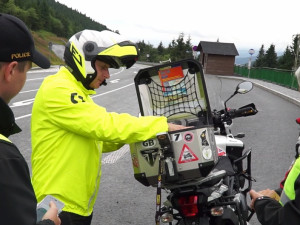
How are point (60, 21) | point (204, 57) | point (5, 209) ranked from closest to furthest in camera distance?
point (5, 209) < point (204, 57) < point (60, 21)

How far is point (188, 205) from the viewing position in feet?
9.46

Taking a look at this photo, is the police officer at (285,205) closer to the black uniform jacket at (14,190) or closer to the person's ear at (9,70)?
the black uniform jacket at (14,190)

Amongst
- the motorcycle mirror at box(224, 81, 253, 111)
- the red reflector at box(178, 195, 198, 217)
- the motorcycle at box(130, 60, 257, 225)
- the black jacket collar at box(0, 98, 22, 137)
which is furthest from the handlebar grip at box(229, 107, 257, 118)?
the black jacket collar at box(0, 98, 22, 137)

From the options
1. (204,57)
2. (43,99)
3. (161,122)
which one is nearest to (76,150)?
(43,99)

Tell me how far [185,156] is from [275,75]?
30.2 m

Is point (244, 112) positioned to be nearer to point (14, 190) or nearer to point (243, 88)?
point (243, 88)

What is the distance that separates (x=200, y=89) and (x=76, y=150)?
1144 millimetres

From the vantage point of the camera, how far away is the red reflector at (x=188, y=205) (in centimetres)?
288

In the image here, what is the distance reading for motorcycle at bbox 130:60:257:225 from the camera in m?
2.46

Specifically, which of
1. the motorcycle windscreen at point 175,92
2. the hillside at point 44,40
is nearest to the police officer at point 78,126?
the motorcycle windscreen at point 175,92

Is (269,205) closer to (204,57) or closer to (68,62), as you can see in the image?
(68,62)

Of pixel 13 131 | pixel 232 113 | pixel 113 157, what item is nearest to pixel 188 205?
pixel 232 113

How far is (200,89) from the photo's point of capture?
288 cm

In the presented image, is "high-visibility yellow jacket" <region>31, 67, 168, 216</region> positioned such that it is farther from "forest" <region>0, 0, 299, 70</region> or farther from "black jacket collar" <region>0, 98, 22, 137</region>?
"forest" <region>0, 0, 299, 70</region>
